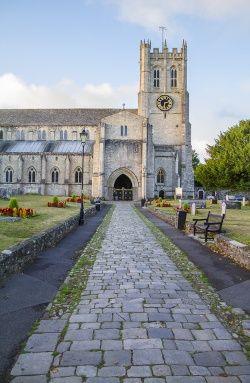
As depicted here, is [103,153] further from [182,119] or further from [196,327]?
[196,327]

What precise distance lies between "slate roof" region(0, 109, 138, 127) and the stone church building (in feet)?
1.14

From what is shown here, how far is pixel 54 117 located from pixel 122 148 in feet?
57.4

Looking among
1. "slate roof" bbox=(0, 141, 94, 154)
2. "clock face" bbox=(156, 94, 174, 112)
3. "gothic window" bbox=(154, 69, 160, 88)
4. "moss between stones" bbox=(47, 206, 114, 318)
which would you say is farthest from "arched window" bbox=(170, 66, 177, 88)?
"moss between stones" bbox=(47, 206, 114, 318)

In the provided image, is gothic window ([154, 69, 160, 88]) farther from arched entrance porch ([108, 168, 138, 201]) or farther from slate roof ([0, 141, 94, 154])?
arched entrance porch ([108, 168, 138, 201])

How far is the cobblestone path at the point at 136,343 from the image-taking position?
4.05m

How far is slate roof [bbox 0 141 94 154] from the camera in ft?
202

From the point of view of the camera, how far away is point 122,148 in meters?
55.7

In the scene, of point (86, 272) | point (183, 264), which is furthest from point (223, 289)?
point (86, 272)

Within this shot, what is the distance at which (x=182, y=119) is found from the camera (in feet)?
197

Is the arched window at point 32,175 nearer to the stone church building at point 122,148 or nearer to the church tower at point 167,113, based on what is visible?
the stone church building at point 122,148

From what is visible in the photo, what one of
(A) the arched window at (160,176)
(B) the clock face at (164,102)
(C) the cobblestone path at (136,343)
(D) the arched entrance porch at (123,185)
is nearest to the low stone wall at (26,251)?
(C) the cobblestone path at (136,343)

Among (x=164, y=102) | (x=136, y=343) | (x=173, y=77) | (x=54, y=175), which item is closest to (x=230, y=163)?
(x=164, y=102)

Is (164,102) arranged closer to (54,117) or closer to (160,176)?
(160,176)

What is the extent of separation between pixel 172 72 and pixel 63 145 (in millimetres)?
21934
